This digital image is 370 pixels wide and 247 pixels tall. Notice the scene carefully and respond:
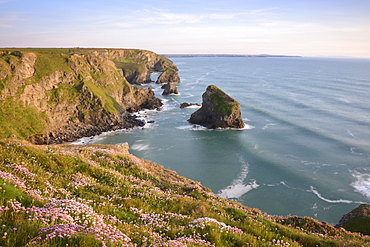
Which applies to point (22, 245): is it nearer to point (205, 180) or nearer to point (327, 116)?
point (205, 180)

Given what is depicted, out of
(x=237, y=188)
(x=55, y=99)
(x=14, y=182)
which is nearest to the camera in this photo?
(x=14, y=182)

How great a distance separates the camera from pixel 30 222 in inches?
250

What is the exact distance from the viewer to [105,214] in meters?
9.39

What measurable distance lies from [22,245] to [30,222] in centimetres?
122

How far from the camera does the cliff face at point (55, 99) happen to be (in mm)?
63562

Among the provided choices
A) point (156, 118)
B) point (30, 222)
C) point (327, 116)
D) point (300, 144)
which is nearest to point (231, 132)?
point (300, 144)

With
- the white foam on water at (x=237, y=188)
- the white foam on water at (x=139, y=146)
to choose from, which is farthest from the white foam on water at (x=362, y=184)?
the white foam on water at (x=139, y=146)

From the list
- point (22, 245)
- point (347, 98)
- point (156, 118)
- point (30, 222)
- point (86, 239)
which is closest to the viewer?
point (22, 245)

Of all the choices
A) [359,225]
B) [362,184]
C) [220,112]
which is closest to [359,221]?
[359,225]

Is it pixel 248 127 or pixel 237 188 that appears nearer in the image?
pixel 237 188

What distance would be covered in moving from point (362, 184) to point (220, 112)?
42.8 meters

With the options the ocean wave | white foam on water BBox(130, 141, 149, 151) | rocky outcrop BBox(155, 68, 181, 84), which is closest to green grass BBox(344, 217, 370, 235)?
white foam on water BBox(130, 141, 149, 151)

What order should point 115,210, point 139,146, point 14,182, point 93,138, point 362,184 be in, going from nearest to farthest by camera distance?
point 14,182, point 115,210, point 362,184, point 139,146, point 93,138

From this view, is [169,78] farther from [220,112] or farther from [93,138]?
[93,138]
